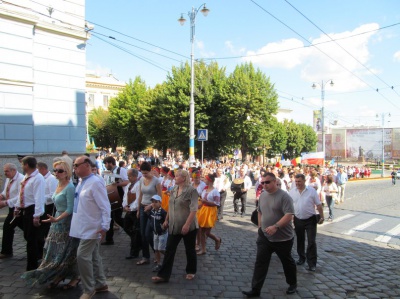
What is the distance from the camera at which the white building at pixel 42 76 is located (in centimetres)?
1264

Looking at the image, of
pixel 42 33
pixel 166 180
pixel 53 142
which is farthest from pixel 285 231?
pixel 42 33

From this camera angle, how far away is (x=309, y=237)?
6445 mm

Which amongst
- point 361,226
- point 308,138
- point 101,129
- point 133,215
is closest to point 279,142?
point 308,138

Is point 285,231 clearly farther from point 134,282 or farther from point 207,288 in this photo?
point 134,282

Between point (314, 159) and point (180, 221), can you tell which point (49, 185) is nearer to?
point (180, 221)

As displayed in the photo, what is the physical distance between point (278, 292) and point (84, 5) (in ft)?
45.4

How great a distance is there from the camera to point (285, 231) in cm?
497

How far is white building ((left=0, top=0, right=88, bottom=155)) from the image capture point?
12641mm

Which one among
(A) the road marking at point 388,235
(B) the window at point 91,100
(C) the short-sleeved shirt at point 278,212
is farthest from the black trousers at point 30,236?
(B) the window at point 91,100

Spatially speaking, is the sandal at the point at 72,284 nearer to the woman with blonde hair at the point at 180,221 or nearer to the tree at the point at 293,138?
the woman with blonde hair at the point at 180,221

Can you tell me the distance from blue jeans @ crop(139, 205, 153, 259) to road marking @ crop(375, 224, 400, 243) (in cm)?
630

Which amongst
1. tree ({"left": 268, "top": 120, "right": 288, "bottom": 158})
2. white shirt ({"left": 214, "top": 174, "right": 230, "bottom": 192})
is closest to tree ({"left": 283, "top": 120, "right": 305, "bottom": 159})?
tree ({"left": 268, "top": 120, "right": 288, "bottom": 158})

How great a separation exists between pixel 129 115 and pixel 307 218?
39.4 metres

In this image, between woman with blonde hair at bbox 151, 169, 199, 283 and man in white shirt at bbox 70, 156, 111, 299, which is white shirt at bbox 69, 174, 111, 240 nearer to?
man in white shirt at bbox 70, 156, 111, 299
